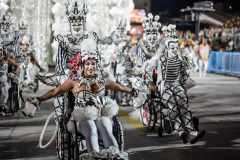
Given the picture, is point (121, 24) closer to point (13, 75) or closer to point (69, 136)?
point (13, 75)

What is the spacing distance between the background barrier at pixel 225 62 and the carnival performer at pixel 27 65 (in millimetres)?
11695

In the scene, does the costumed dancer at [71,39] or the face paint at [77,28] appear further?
the face paint at [77,28]

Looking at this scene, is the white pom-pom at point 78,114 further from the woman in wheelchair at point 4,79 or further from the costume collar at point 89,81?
the woman in wheelchair at point 4,79

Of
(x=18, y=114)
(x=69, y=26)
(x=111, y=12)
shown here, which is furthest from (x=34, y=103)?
(x=111, y=12)

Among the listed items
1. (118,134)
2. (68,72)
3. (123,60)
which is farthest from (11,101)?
(118,134)

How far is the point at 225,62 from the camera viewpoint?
25.5 metres

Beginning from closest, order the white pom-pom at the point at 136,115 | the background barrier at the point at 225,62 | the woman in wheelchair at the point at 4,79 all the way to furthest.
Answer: the white pom-pom at the point at 136,115, the woman in wheelchair at the point at 4,79, the background barrier at the point at 225,62

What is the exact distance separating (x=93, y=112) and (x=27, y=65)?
1004cm

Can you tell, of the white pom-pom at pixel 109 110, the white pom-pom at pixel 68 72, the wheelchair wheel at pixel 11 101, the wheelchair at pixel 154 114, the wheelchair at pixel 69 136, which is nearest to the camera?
the wheelchair at pixel 69 136

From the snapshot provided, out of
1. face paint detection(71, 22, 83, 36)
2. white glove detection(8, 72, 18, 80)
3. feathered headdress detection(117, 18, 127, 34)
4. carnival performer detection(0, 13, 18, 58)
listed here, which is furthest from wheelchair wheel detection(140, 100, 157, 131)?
carnival performer detection(0, 13, 18, 58)

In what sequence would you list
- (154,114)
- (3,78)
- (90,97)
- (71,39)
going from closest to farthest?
(90,97)
(71,39)
(154,114)
(3,78)

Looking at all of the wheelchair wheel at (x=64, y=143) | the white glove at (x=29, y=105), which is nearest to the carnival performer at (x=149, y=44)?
the wheelchair wheel at (x=64, y=143)

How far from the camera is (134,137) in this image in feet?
28.8

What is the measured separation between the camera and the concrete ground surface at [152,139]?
7348 millimetres
